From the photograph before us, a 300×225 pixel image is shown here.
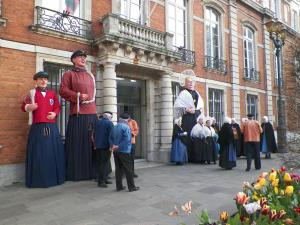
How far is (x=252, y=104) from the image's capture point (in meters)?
Result: 18.4

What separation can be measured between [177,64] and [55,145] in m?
6.84

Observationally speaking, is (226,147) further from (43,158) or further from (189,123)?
(43,158)

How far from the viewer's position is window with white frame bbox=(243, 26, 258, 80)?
59.4 feet

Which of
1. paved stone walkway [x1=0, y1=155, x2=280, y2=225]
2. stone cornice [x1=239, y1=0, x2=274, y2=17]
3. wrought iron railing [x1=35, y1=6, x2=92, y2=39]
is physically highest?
stone cornice [x1=239, y1=0, x2=274, y2=17]

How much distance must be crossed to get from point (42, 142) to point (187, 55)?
8019 mm

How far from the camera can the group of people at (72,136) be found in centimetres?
750

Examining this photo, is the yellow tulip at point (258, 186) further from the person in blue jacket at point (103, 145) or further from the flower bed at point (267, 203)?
the person in blue jacket at point (103, 145)

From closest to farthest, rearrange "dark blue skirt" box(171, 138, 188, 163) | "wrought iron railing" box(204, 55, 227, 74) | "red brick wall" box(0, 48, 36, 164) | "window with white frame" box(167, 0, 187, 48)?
"red brick wall" box(0, 48, 36, 164) < "dark blue skirt" box(171, 138, 188, 163) < "window with white frame" box(167, 0, 187, 48) < "wrought iron railing" box(204, 55, 227, 74)

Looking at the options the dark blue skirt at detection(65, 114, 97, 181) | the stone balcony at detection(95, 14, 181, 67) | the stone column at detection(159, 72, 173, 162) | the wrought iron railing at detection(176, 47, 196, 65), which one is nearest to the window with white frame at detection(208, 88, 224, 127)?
the wrought iron railing at detection(176, 47, 196, 65)

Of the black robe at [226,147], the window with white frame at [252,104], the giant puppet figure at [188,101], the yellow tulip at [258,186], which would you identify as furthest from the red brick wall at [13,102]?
the window with white frame at [252,104]

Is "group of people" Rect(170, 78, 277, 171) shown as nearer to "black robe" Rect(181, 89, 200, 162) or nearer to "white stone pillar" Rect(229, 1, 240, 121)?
"black robe" Rect(181, 89, 200, 162)

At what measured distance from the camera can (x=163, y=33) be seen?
38.7 feet

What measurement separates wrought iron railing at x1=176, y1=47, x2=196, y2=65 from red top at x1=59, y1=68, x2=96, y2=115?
6.16 meters

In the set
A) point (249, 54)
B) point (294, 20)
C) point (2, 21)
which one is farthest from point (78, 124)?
point (294, 20)
